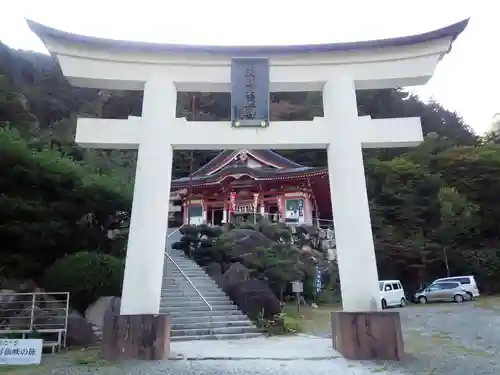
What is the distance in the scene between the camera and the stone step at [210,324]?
936 cm

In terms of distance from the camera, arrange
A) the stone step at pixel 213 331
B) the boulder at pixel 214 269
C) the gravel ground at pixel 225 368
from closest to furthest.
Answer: the gravel ground at pixel 225 368 < the stone step at pixel 213 331 < the boulder at pixel 214 269

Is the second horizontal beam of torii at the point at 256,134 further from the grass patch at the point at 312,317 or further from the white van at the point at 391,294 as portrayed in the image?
→ the white van at the point at 391,294

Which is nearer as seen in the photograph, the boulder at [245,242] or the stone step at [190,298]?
the stone step at [190,298]

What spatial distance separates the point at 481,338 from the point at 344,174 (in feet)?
16.8

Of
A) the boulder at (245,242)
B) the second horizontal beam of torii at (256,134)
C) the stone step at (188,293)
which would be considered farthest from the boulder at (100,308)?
the boulder at (245,242)

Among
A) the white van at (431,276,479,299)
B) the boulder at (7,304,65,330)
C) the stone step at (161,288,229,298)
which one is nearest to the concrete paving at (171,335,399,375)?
the boulder at (7,304,65,330)

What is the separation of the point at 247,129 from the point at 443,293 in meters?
15.1

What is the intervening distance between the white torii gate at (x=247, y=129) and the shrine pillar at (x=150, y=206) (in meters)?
0.02

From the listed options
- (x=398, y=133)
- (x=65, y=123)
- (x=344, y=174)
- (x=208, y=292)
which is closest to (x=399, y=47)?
(x=398, y=133)

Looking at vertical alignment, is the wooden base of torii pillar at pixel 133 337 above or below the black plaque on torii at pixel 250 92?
below

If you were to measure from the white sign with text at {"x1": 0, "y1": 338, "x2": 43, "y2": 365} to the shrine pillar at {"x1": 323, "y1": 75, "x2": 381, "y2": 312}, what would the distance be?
4.59 m

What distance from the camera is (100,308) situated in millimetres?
8805

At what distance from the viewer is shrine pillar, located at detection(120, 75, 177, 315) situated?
6293mm

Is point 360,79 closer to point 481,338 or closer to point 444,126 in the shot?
point 481,338
